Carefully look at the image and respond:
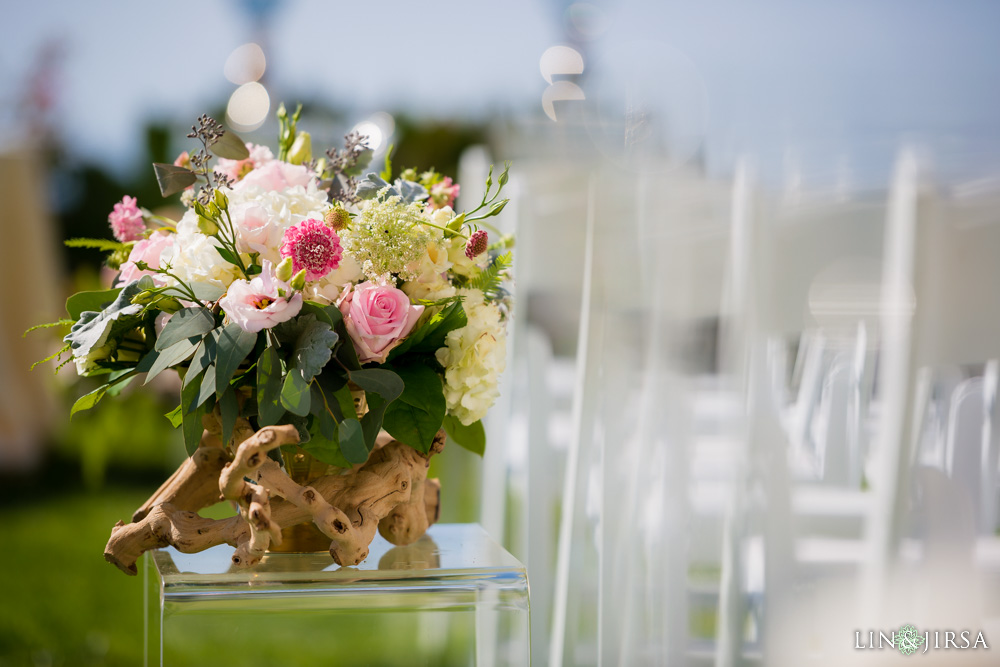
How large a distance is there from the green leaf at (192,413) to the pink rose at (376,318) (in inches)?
6.0

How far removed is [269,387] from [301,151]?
0.34 meters

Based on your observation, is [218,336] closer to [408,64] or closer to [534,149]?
[534,149]

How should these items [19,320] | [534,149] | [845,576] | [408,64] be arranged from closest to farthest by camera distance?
[845,576], [534,149], [19,320], [408,64]

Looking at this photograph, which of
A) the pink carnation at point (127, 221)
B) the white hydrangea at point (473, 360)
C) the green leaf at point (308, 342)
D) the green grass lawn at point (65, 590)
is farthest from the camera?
the green grass lawn at point (65, 590)

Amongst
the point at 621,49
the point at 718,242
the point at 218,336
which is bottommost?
the point at 218,336

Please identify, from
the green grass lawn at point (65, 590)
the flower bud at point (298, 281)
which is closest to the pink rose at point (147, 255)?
the flower bud at point (298, 281)

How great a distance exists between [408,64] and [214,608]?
412 cm

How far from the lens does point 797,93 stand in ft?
2.78

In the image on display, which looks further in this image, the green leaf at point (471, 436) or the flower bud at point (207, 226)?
the green leaf at point (471, 436)

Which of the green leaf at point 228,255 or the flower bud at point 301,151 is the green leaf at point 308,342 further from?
the flower bud at point 301,151

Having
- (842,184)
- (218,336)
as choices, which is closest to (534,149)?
(842,184)

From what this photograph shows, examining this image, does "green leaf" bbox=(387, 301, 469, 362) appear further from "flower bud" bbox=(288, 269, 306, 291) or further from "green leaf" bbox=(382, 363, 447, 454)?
"flower bud" bbox=(288, 269, 306, 291)

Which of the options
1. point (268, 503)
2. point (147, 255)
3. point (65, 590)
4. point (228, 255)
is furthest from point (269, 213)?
point (65, 590)

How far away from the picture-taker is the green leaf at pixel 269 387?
71 cm
